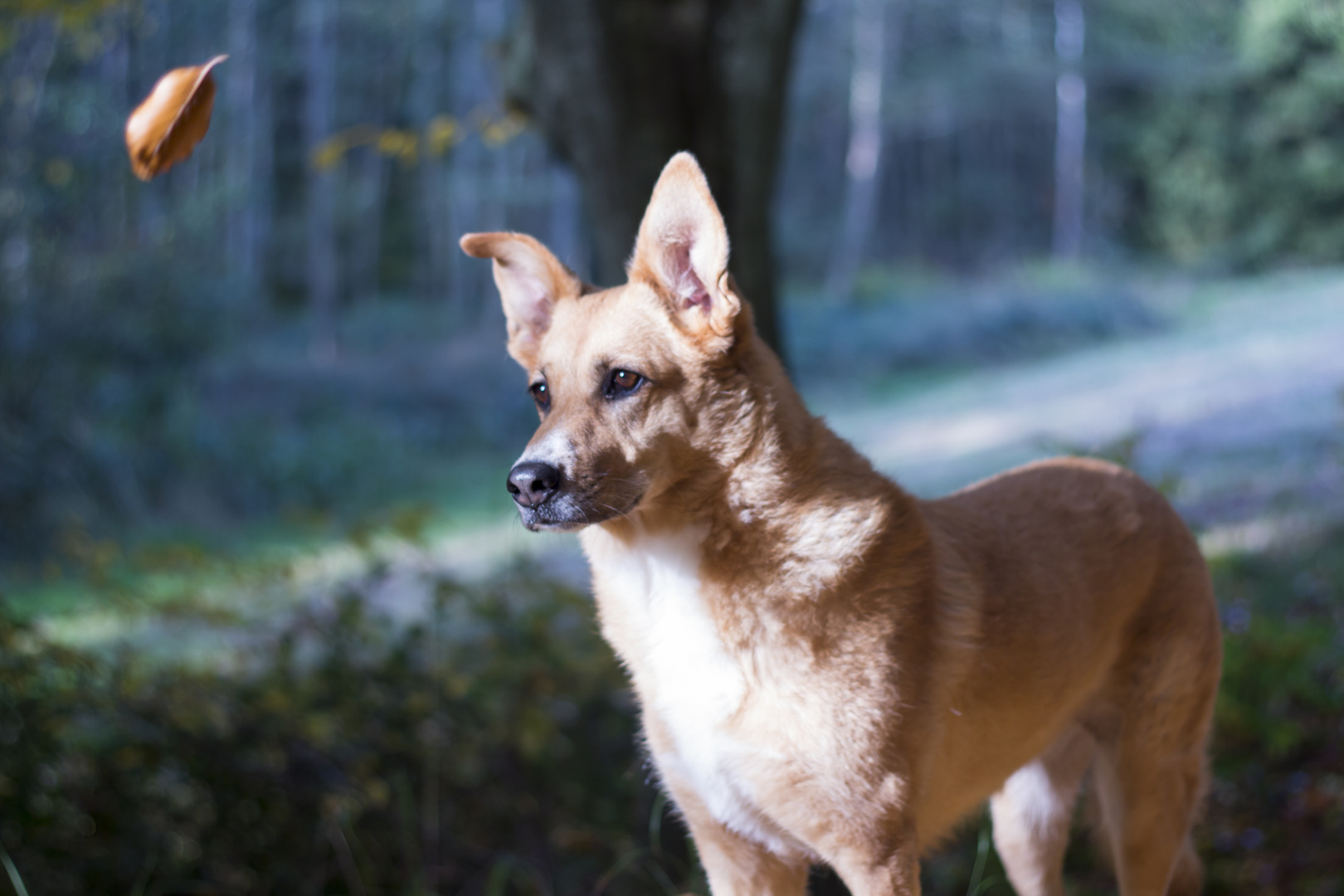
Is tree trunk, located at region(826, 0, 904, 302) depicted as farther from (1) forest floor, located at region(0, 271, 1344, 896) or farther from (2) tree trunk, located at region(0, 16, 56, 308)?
(2) tree trunk, located at region(0, 16, 56, 308)

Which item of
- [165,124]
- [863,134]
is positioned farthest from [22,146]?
[863,134]

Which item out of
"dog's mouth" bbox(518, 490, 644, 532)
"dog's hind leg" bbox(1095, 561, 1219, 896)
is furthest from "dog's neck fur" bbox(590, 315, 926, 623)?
"dog's hind leg" bbox(1095, 561, 1219, 896)

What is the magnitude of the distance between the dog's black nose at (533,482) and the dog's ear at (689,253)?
40 cm

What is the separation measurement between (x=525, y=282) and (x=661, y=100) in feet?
4.71

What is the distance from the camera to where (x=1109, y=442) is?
13.3ft

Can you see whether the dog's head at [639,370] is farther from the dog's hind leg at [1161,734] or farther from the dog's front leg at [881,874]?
the dog's hind leg at [1161,734]

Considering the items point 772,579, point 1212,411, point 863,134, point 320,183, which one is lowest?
point 1212,411

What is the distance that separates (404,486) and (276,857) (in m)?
2.25

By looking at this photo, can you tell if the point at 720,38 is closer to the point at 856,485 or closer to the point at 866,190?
the point at 856,485

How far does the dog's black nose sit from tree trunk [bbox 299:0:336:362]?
449 cm

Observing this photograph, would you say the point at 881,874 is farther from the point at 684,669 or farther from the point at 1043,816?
the point at 1043,816

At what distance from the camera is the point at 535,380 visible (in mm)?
1969

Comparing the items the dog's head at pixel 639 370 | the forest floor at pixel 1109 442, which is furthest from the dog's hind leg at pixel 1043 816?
the forest floor at pixel 1109 442

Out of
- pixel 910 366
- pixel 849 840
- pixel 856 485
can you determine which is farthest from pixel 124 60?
pixel 849 840
